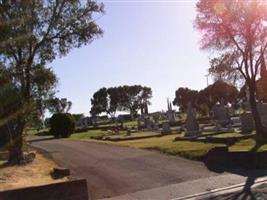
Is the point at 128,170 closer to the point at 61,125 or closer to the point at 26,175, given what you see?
the point at 26,175

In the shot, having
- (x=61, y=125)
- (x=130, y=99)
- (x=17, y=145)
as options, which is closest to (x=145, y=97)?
(x=130, y=99)

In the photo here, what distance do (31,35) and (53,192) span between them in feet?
27.9

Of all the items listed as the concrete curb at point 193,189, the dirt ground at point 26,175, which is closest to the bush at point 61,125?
the dirt ground at point 26,175

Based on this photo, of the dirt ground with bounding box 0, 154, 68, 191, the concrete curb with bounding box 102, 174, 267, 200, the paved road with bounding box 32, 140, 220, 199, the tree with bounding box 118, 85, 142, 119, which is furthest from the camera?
the tree with bounding box 118, 85, 142, 119

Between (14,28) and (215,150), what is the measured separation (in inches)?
350

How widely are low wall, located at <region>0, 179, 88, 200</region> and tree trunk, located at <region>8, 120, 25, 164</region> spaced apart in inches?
274

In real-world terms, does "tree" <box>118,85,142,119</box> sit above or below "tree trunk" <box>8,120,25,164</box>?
above

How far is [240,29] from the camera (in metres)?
24.7

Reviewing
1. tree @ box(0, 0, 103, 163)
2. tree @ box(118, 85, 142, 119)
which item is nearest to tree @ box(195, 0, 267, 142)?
tree @ box(0, 0, 103, 163)

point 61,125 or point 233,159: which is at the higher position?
point 61,125

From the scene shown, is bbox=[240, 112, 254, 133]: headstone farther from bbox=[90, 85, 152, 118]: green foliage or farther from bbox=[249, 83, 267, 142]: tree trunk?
bbox=[90, 85, 152, 118]: green foliage

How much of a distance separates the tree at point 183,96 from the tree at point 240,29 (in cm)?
8290

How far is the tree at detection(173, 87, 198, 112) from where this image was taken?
112m

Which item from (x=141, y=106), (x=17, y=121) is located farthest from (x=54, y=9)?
(x=141, y=106)
